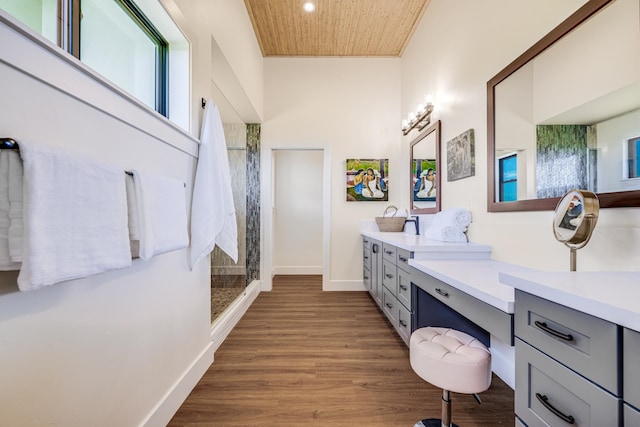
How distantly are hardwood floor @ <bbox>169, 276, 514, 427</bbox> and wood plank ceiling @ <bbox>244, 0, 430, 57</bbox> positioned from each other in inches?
130

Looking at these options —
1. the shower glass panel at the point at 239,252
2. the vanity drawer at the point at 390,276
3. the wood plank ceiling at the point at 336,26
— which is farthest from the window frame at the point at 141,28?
the vanity drawer at the point at 390,276

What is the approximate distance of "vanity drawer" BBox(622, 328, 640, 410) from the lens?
588mm

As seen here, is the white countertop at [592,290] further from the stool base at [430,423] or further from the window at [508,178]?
the stool base at [430,423]

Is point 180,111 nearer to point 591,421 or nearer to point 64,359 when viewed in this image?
point 64,359

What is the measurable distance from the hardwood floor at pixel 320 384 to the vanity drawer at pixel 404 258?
68 cm

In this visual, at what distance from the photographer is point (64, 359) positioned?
837 millimetres

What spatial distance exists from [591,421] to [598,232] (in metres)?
0.79

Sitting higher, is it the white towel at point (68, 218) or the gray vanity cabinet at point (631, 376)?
the white towel at point (68, 218)

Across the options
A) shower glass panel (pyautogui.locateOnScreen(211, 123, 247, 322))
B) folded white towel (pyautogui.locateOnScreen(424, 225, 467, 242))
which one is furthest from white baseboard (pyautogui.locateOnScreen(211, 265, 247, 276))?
folded white towel (pyautogui.locateOnScreen(424, 225, 467, 242))

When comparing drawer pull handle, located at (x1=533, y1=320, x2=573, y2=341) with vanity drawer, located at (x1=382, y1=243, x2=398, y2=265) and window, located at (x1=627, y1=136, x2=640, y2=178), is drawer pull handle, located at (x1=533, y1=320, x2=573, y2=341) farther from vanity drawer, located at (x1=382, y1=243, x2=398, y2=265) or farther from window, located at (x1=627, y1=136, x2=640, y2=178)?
vanity drawer, located at (x1=382, y1=243, x2=398, y2=265)

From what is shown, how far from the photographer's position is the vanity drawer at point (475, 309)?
39.3 inches

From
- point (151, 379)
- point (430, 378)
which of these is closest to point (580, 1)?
point (430, 378)

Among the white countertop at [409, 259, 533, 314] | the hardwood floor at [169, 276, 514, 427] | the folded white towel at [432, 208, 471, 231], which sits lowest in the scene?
the hardwood floor at [169, 276, 514, 427]

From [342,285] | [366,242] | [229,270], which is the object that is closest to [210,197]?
[229,270]
